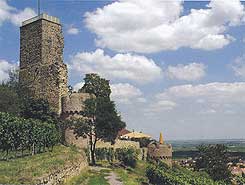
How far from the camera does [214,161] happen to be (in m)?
59.0

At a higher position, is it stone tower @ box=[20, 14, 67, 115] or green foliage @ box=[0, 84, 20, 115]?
stone tower @ box=[20, 14, 67, 115]

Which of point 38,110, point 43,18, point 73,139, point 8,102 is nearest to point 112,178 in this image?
point 73,139

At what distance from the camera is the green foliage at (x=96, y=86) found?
165 ft

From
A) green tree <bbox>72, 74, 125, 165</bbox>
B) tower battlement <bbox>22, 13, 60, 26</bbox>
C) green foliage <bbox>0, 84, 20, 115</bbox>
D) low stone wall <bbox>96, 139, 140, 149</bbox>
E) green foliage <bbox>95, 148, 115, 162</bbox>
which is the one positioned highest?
tower battlement <bbox>22, 13, 60, 26</bbox>

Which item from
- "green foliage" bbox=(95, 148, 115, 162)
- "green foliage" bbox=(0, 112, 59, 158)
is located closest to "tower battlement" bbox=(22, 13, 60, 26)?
"green foliage" bbox=(0, 112, 59, 158)

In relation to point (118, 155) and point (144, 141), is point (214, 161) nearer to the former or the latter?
point (144, 141)

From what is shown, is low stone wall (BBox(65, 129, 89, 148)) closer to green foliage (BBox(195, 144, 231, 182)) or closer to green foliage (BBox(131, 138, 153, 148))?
green foliage (BBox(131, 138, 153, 148))

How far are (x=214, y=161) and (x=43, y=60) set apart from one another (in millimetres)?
27967

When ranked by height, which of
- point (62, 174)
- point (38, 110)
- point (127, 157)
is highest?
point (38, 110)

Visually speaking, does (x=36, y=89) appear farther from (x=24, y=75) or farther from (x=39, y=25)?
(x=39, y=25)

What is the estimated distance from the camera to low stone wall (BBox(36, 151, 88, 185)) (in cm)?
2084

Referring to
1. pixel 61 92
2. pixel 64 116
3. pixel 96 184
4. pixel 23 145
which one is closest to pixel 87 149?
pixel 64 116

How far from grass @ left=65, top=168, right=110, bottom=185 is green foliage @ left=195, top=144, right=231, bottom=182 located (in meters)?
25.3

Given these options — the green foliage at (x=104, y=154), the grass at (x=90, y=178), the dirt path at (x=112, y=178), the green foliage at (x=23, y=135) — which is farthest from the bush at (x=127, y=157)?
the grass at (x=90, y=178)
